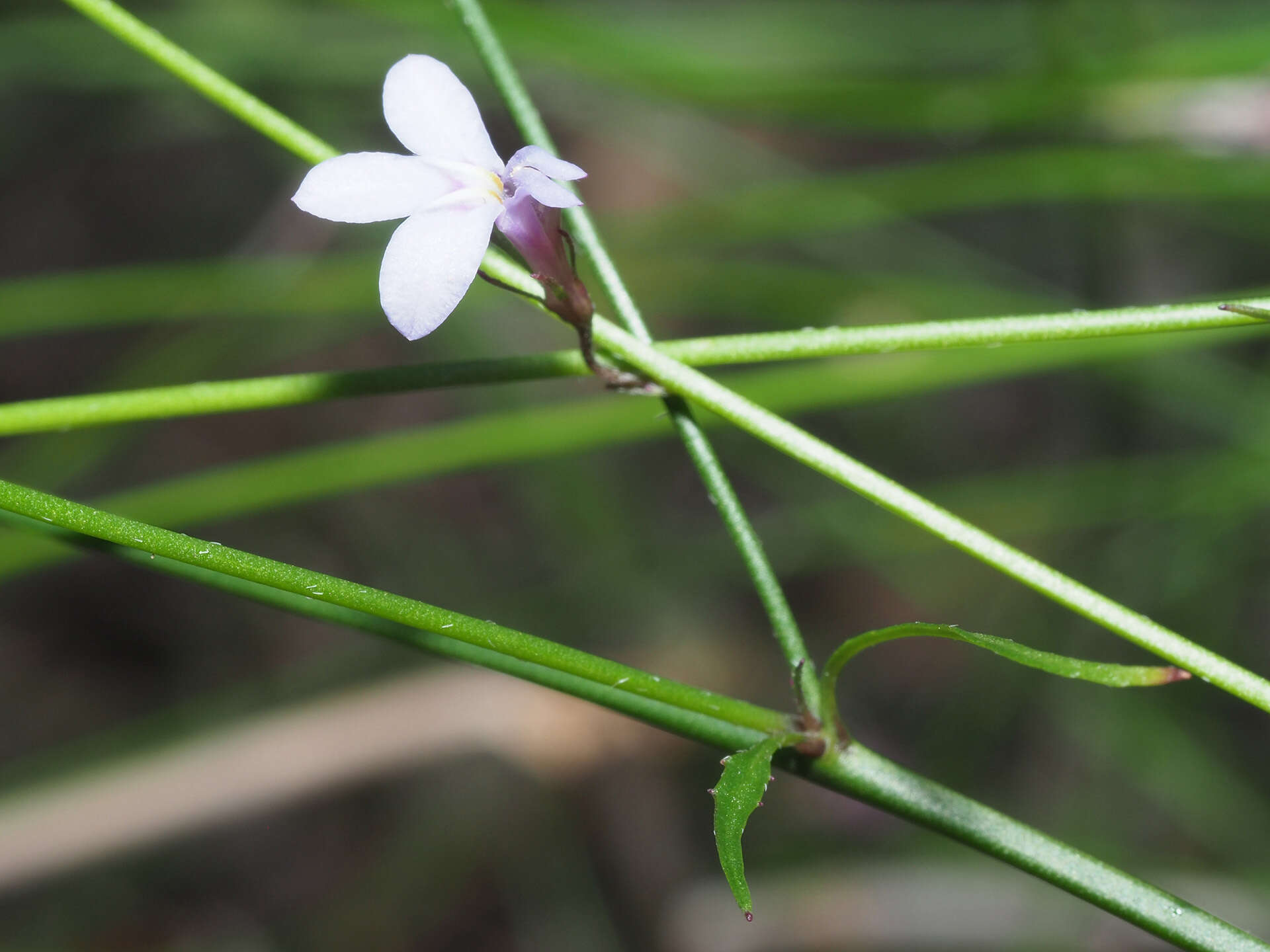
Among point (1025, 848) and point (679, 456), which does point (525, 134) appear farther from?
point (679, 456)

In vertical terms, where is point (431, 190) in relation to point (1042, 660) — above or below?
above

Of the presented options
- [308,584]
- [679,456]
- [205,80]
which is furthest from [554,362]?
[679,456]

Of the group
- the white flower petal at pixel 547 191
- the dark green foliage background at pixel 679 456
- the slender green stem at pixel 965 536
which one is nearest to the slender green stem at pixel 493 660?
the slender green stem at pixel 965 536

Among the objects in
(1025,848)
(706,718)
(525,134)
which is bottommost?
(1025,848)

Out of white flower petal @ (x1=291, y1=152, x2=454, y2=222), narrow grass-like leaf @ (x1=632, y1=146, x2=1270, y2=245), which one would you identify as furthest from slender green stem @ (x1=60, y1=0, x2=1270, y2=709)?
narrow grass-like leaf @ (x1=632, y1=146, x2=1270, y2=245)

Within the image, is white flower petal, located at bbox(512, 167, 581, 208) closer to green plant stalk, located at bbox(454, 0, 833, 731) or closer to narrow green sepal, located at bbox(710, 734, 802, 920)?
green plant stalk, located at bbox(454, 0, 833, 731)

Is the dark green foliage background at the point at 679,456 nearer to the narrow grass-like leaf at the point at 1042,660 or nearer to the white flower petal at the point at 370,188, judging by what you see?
the narrow grass-like leaf at the point at 1042,660

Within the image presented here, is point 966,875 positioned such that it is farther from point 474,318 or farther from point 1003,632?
point 474,318
